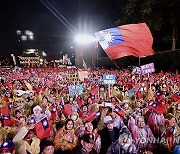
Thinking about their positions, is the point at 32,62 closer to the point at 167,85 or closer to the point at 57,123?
the point at 167,85

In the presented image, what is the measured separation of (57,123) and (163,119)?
8.81ft

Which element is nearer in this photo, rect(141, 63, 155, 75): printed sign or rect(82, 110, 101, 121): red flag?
rect(82, 110, 101, 121): red flag

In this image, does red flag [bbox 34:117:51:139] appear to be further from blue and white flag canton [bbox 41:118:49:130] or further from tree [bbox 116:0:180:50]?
tree [bbox 116:0:180:50]

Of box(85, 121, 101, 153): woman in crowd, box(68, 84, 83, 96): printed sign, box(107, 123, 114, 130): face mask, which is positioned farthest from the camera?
box(68, 84, 83, 96): printed sign

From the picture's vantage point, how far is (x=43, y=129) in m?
6.09

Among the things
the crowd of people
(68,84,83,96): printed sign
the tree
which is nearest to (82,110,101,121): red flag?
the crowd of people

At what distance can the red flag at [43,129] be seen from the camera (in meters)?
6.00

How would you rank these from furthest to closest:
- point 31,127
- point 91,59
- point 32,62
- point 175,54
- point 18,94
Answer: point 32,62 → point 91,59 → point 175,54 → point 18,94 → point 31,127

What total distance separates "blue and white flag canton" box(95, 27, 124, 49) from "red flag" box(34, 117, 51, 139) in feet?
20.8

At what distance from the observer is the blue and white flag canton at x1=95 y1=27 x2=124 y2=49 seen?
12055 millimetres

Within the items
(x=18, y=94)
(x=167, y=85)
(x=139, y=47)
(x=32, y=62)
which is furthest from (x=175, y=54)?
(x=32, y=62)

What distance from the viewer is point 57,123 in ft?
25.3

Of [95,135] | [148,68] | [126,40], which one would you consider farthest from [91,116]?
[148,68]

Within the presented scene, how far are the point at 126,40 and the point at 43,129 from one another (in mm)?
7023
